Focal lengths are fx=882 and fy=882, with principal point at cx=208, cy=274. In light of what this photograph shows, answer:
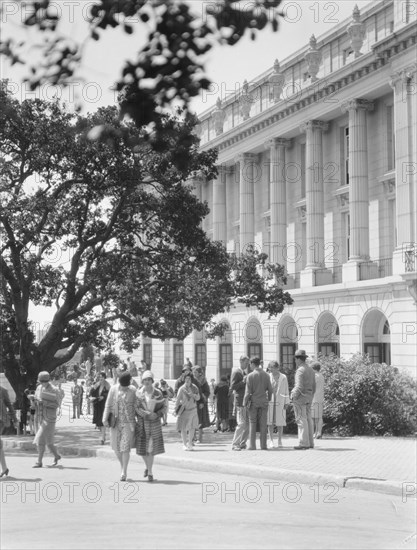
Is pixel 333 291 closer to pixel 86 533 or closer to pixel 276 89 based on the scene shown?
pixel 276 89

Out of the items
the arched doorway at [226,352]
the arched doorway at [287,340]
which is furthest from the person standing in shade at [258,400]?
the arched doorway at [226,352]

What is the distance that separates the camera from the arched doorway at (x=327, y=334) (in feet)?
142

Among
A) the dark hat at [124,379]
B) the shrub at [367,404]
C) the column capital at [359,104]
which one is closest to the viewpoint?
the dark hat at [124,379]

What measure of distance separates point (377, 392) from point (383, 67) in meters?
21.0

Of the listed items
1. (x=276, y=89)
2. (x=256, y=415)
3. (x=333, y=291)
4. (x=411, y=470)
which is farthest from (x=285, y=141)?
(x=411, y=470)

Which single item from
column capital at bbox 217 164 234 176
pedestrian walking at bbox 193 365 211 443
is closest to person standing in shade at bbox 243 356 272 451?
pedestrian walking at bbox 193 365 211 443

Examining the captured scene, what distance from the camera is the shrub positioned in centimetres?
2130

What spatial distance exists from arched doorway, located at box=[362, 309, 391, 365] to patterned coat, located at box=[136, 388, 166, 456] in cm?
2766

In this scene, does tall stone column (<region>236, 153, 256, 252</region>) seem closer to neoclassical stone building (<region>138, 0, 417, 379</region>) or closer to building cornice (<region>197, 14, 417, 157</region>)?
neoclassical stone building (<region>138, 0, 417, 379</region>)

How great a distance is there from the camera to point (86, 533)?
353 inches

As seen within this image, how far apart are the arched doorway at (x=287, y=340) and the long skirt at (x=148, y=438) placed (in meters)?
34.2

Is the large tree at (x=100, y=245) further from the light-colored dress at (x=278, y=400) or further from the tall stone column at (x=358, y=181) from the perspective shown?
the tall stone column at (x=358, y=181)

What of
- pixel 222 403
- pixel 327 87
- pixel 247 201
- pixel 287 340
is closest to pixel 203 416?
pixel 222 403

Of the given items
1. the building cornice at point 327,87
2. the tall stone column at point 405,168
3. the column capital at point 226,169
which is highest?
the building cornice at point 327,87
